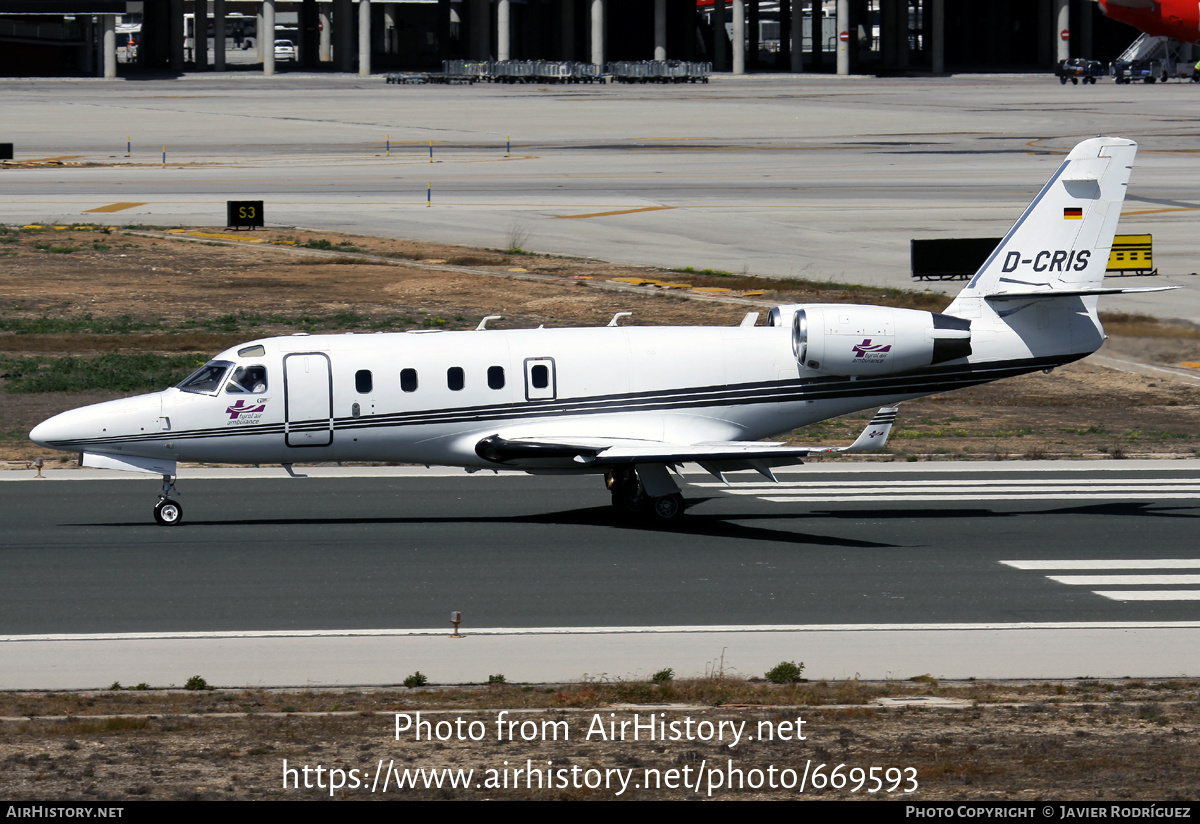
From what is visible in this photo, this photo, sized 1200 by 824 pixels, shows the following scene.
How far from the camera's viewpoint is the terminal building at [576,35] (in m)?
164

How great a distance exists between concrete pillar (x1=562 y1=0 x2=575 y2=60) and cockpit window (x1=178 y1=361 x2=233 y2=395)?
6143 inches

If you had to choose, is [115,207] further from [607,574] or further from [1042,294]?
[607,574]

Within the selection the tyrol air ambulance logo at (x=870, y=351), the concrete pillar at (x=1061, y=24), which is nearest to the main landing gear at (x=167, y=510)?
the tyrol air ambulance logo at (x=870, y=351)

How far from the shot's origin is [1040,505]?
27.5 m

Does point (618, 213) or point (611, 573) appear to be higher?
point (618, 213)

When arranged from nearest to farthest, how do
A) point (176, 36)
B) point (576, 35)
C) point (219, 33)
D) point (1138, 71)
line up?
point (1138, 71) < point (219, 33) < point (176, 36) < point (576, 35)

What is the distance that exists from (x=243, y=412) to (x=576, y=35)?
179331mm

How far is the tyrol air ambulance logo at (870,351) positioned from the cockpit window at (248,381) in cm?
966

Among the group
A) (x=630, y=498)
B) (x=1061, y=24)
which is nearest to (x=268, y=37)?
(x=1061, y=24)

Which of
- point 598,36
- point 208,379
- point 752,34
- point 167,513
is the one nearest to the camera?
point 208,379

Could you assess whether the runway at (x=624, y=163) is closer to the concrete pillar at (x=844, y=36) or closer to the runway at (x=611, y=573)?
the runway at (x=611, y=573)

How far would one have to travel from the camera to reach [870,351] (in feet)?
82.9

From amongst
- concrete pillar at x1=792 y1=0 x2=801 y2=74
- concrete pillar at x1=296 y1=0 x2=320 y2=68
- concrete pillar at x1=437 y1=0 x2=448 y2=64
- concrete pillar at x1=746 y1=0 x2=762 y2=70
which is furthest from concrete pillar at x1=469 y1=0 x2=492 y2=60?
concrete pillar at x1=746 y1=0 x2=762 y2=70

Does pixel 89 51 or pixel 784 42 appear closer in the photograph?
pixel 89 51
